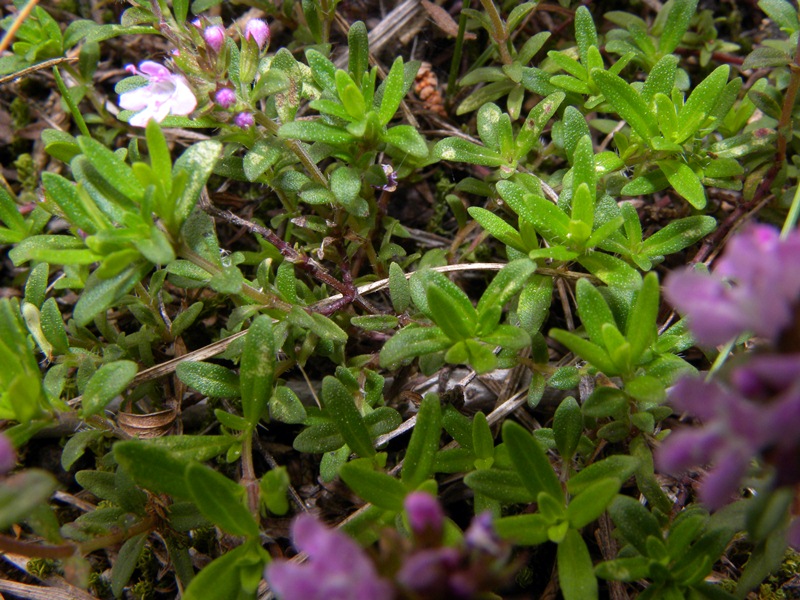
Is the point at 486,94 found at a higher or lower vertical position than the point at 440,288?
higher

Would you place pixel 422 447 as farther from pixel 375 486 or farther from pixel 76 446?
pixel 76 446

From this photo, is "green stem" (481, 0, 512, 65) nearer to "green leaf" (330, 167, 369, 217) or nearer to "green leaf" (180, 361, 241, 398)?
"green leaf" (330, 167, 369, 217)

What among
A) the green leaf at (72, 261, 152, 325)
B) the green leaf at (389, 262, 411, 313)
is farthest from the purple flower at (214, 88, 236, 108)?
the green leaf at (389, 262, 411, 313)

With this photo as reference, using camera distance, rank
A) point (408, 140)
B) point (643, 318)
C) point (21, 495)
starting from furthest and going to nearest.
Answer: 1. point (408, 140)
2. point (643, 318)
3. point (21, 495)

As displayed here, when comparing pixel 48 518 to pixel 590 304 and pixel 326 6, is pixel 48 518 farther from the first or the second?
pixel 326 6

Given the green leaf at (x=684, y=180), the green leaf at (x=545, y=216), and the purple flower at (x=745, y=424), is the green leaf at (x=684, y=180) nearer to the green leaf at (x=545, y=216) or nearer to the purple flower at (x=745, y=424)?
the green leaf at (x=545, y=216)

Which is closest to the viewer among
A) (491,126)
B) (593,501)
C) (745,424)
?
(745,424)

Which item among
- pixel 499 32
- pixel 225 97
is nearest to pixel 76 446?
pixel 225 97

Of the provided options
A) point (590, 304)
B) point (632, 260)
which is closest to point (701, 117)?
point (632, 260)
